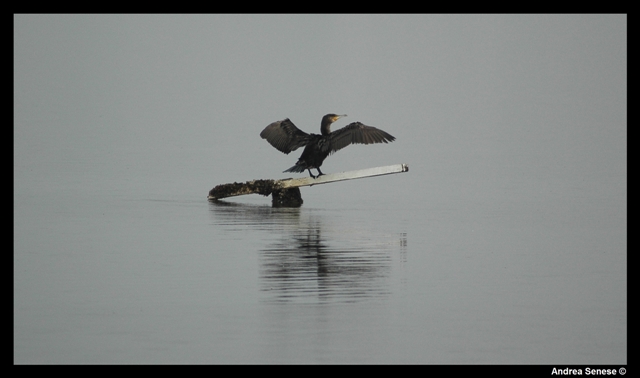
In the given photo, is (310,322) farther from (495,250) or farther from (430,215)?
(430,215)

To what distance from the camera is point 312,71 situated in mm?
90000

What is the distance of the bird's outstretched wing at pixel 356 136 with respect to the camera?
15227 millimetres

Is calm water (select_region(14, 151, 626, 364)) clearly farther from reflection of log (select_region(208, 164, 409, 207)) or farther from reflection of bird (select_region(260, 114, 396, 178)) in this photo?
reflection of bird (select_region(260, 114, 396, 178))

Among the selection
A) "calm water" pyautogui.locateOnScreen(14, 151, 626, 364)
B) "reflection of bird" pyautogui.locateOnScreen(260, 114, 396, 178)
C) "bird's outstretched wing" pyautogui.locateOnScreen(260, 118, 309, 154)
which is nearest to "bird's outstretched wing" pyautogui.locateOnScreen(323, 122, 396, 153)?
"reflection of bird" pyautogui.locateOnScreen(260, 114, 396, 178)

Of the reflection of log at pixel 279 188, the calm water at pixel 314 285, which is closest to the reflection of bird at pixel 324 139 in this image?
the reflection of log at pixel 279 188

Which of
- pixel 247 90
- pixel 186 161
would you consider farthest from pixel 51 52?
pixel 186 161

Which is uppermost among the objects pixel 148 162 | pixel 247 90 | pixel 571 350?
pixel 247 90

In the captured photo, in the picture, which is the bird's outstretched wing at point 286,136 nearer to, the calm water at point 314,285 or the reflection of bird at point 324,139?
the reflection of bird at point 324,139

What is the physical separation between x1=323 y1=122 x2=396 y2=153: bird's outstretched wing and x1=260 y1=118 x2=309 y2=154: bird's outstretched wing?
1.16 ft

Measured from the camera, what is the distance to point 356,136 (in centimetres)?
1530

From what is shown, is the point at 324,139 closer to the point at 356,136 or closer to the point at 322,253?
the point at 356,136

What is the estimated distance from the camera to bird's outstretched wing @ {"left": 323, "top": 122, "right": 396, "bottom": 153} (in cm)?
1523
